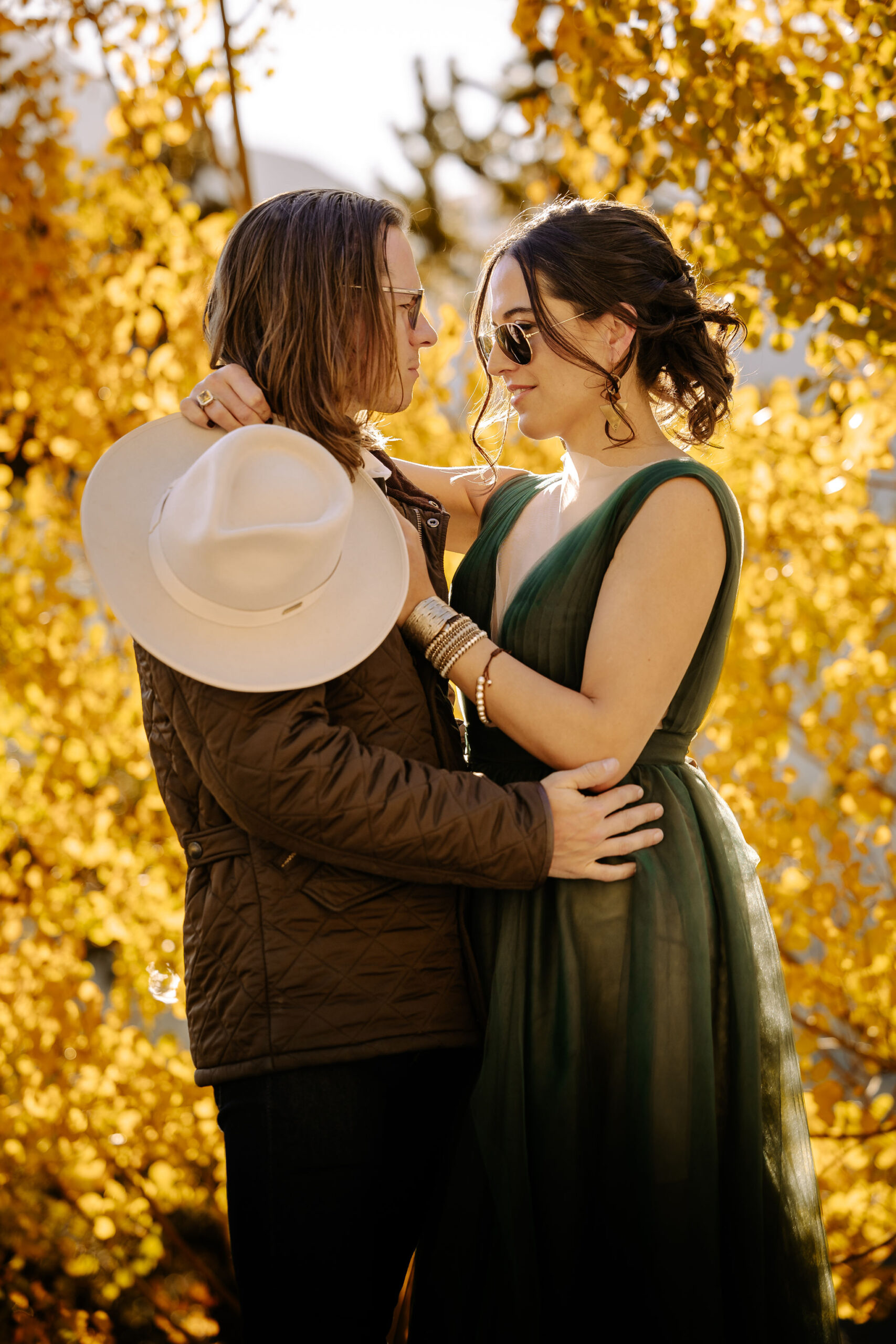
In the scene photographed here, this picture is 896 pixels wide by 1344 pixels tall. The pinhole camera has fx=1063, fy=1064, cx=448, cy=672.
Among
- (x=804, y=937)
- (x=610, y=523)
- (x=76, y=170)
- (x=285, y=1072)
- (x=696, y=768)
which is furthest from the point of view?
(x=76, y=170)

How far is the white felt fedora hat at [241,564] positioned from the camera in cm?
137

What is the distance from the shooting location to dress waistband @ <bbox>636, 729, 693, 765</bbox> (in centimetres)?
175

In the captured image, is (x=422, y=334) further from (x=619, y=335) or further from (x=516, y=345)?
(x=619, y=335)

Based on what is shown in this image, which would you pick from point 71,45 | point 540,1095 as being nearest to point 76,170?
point 71,45

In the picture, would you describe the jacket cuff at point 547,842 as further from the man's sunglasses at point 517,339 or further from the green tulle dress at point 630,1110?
the man's sunglasses at point 517,339

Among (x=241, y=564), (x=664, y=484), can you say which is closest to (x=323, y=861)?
(x=241, y=564)

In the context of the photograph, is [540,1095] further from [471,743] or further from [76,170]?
[76,170]

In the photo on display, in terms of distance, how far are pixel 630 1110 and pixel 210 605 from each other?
939 millimetres

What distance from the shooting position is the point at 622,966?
5.27 ft

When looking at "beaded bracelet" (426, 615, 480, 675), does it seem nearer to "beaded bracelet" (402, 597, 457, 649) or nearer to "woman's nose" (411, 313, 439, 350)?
"beaded bracelet" (402, 597, 457, 649)

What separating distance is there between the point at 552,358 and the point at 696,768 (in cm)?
76

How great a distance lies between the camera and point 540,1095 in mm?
1560

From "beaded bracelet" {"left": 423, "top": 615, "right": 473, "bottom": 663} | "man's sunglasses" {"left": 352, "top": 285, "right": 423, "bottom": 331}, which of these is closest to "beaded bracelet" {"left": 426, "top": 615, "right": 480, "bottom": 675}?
"beaded bracelet" {"left": 423, "top": 615, "right": 473, "bottom": 663}

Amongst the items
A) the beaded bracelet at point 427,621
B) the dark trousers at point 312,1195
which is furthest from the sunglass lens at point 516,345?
the dark trousers at point 312,1195
